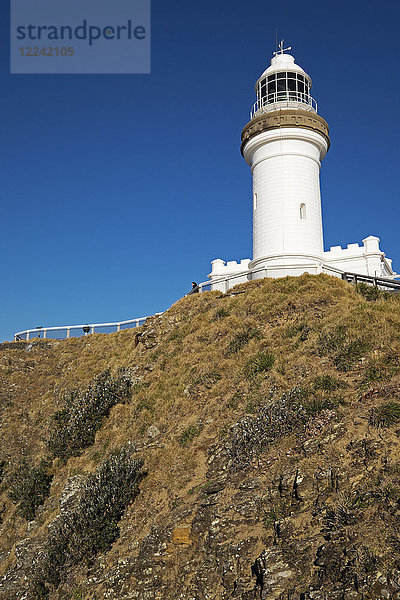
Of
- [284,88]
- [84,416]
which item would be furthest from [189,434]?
[284,88]

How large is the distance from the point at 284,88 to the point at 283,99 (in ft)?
2.44

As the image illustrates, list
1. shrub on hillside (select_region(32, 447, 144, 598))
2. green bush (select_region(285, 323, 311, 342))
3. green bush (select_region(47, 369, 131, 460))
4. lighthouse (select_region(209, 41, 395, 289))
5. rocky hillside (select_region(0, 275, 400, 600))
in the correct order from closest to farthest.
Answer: rocky hillside (select_region(0, 275, 400, 600)) < shrub on hillside (select_region(32, 447, 144, 598)) < green bush (select_region(285, 323, 311, 342)) < green bush (select_region(47, 369, 131, 460)) < lighthouse (select_region(209, 41, 395, 289))

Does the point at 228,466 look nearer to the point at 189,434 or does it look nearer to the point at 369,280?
the point at 189,434

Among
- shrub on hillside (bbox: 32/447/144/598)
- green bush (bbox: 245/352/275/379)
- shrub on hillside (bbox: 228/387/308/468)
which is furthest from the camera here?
Result: green bush (bbox: 245/352/275/379)

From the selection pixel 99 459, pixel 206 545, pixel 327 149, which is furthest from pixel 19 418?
pixel 327 149

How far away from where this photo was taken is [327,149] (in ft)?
97.3

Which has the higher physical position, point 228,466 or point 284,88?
point 284,88

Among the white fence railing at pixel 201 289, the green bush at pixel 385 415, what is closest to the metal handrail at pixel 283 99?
the white fence railing at pixel 201 289

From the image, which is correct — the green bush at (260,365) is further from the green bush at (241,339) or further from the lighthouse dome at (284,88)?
the lighthouse dome at (284,88)

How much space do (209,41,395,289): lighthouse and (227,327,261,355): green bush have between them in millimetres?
7667

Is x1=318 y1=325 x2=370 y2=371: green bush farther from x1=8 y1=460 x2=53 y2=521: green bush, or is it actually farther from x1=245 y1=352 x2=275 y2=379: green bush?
x1=8 y1=460 x2=53 y2=521: green bush

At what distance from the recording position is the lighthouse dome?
95.4 ft

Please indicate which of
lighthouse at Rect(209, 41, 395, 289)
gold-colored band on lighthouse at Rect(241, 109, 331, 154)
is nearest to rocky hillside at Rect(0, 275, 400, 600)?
lighthouse at Rect(209, 41, 395, 289)

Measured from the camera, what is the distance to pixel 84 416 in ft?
60.7
